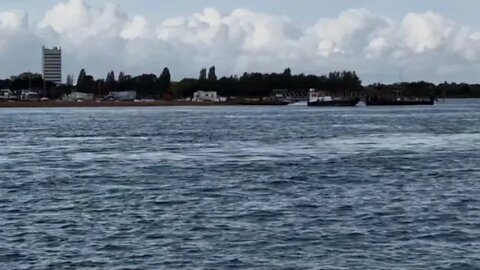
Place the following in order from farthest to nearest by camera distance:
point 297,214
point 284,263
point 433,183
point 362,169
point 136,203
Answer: point 362,169 → point 433,183 → point 136,203 → point 297,214 → point 284,263

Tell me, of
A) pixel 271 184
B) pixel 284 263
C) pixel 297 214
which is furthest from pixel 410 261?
pixel 271 184

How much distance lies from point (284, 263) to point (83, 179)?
20367 mm

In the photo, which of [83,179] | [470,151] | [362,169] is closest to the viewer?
[83,179]

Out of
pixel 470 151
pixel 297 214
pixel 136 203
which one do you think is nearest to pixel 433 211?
pixel 297 214

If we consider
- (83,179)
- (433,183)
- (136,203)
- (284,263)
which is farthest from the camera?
(83,179)

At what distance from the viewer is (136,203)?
32969 millimetres

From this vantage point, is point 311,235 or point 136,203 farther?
point 136,203

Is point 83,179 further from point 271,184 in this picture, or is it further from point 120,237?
point 120,237

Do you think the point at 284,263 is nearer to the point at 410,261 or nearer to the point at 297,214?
the point at 410,261

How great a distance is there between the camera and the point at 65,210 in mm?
31344

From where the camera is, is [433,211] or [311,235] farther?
[433,211]

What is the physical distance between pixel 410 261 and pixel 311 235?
3.95 metres

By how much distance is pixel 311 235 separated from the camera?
2630cm

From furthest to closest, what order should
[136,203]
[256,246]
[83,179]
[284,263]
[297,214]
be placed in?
[83,179], [136,203], [297,214], [256,246], [284,263]
